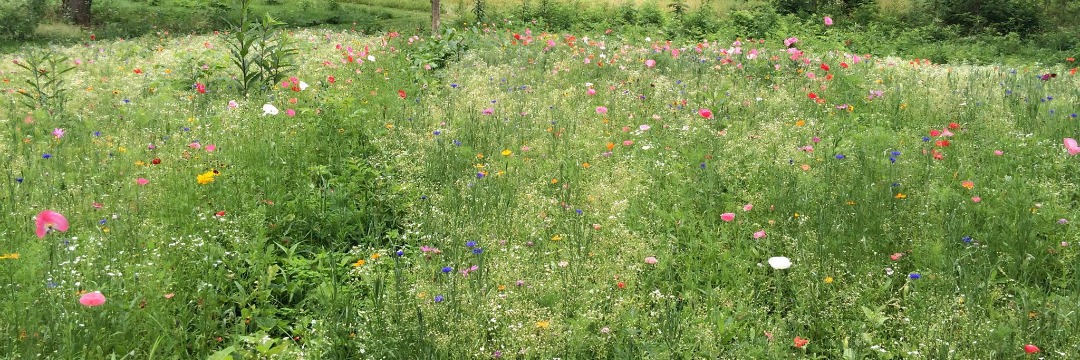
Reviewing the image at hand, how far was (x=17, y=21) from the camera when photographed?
1983 centimetres

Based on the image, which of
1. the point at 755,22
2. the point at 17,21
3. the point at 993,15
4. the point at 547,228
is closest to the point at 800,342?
the point at 547,228

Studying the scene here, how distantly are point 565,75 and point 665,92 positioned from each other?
1770mm

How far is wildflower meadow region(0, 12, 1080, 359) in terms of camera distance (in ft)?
9.23

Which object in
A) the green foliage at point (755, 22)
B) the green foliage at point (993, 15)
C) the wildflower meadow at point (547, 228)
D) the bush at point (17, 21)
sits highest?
the green foliage at point (993, 15)

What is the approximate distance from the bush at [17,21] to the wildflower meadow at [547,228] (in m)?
16.7

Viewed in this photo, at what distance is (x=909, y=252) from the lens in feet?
11.7

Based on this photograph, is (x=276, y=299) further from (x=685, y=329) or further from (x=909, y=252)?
(x=909, y=252)

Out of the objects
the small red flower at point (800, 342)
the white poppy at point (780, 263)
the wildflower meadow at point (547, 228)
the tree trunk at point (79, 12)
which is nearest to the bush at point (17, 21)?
the tree trunk at point (79, 12)

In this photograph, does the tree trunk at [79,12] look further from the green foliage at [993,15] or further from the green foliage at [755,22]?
the green foliage at [993,15]

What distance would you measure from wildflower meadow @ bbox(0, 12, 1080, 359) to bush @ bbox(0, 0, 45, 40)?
16.7 metres

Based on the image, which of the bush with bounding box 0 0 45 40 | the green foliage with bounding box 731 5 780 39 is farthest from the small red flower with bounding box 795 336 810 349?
the bush with bounding box 0 0 45 40

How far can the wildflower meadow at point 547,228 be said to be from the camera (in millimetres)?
2812

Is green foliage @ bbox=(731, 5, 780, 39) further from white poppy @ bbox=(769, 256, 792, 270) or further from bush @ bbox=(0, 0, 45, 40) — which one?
bush @ bbox=(0, 0, 45, 40)

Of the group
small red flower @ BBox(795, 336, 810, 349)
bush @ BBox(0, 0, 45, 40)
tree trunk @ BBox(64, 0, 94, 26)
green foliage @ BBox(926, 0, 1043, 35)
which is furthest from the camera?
tree trunk @ BBox(64, 0, 94, 26)
